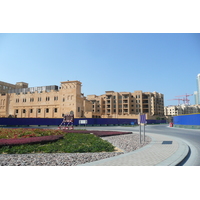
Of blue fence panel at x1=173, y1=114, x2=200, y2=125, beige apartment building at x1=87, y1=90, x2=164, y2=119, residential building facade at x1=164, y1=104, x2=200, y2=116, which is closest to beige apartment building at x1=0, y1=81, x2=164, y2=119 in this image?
beige apartment building at x1=87, y1=90, x2=164, y2=119

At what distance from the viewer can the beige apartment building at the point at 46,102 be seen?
62.2m

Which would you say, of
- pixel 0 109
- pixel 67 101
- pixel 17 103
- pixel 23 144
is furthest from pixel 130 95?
pixel 23 144

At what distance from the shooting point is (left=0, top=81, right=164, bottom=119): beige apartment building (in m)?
62.7

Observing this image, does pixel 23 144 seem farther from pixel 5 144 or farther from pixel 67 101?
pixel 67 101

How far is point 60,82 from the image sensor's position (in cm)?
6488

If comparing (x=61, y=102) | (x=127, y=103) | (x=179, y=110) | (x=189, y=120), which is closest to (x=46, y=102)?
(x=61, y=102)

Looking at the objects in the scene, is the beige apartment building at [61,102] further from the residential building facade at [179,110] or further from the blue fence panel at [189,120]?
the residential building facade at [179,110]

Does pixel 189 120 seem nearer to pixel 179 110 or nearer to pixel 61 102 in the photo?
pixel 61 102

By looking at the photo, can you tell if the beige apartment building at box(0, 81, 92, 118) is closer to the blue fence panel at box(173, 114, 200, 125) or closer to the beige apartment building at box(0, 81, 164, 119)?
the beige apartment building at box(0, 81, 164, 119)

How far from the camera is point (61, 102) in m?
63.7

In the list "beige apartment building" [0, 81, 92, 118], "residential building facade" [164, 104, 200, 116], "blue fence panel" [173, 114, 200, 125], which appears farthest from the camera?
"residential building facade" [164, 104, 200, 116]

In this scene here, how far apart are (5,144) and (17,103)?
67.9 m

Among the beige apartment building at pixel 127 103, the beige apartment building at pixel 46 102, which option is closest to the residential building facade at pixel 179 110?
the beige apartment building at pixel 127 103
